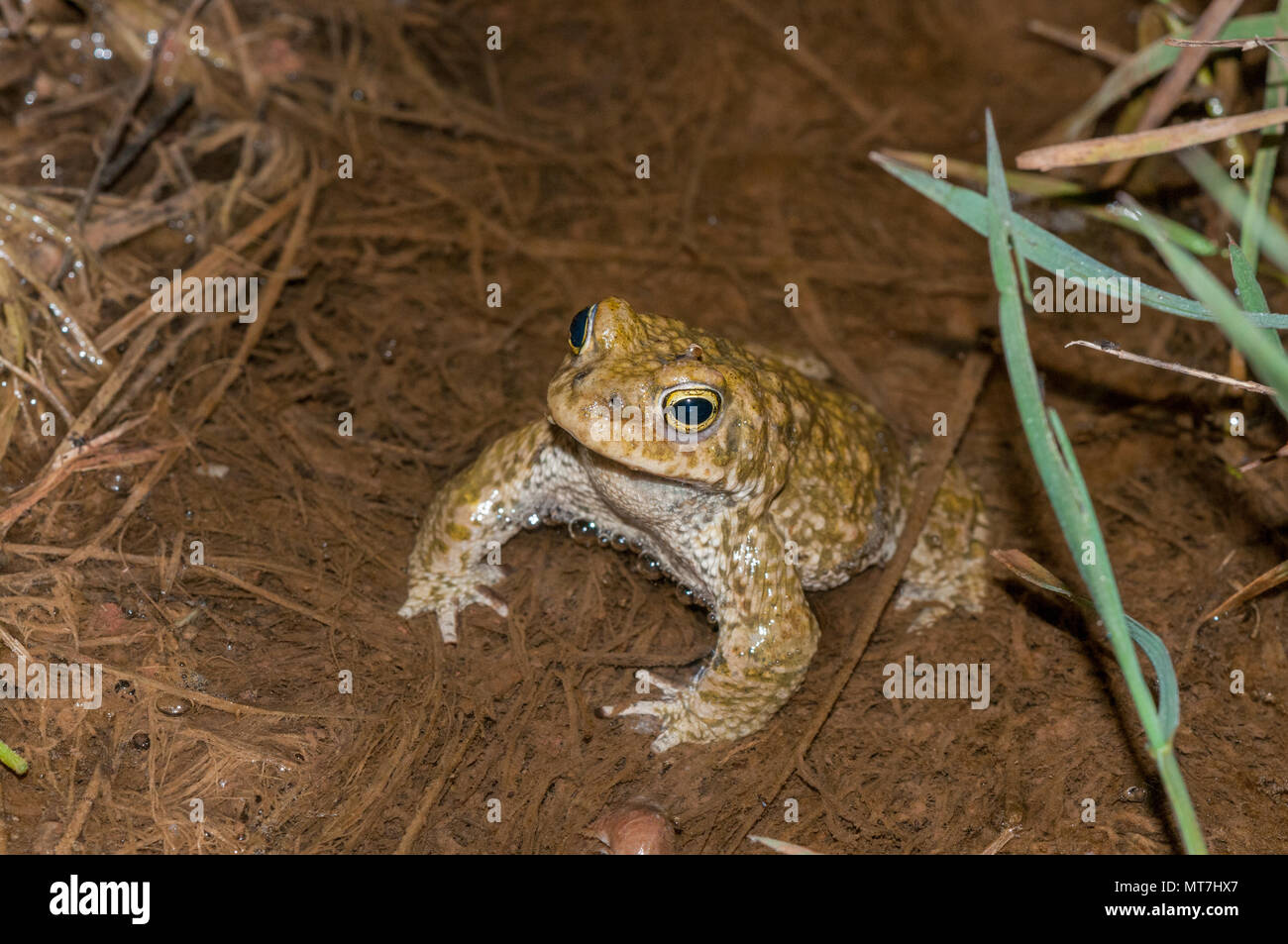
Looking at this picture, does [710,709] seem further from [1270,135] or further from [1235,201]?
[1270,135]

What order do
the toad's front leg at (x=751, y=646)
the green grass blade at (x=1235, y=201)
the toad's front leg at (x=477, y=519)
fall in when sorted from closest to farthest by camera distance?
the green grass blade at (x=1235, y=201), the toad's front leg at (x=751, y=646), the toad's front leg at (x=477, y=519)

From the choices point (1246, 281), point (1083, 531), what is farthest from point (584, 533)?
point (1246, 281)

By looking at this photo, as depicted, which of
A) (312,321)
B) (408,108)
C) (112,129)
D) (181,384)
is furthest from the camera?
(408,108)

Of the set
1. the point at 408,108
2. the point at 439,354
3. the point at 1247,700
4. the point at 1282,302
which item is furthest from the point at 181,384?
the point at 1282,302

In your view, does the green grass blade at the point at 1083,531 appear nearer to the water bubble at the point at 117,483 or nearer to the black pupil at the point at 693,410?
the black pupil at the point at 693,410

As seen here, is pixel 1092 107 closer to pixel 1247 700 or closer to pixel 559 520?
pixel 1247 700

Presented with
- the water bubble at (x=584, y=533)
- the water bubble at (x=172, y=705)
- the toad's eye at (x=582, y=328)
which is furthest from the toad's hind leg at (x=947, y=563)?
the water bubble at (x=172, y=705)

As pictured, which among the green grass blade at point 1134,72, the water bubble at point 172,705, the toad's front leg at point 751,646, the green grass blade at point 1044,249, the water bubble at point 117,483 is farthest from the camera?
the green grass blade at point 1134,72

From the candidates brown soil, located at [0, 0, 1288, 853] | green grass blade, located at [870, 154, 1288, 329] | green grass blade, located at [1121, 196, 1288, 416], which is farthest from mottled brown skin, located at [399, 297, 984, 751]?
green grass blade, located at [1121, 196, 1288, 416]
